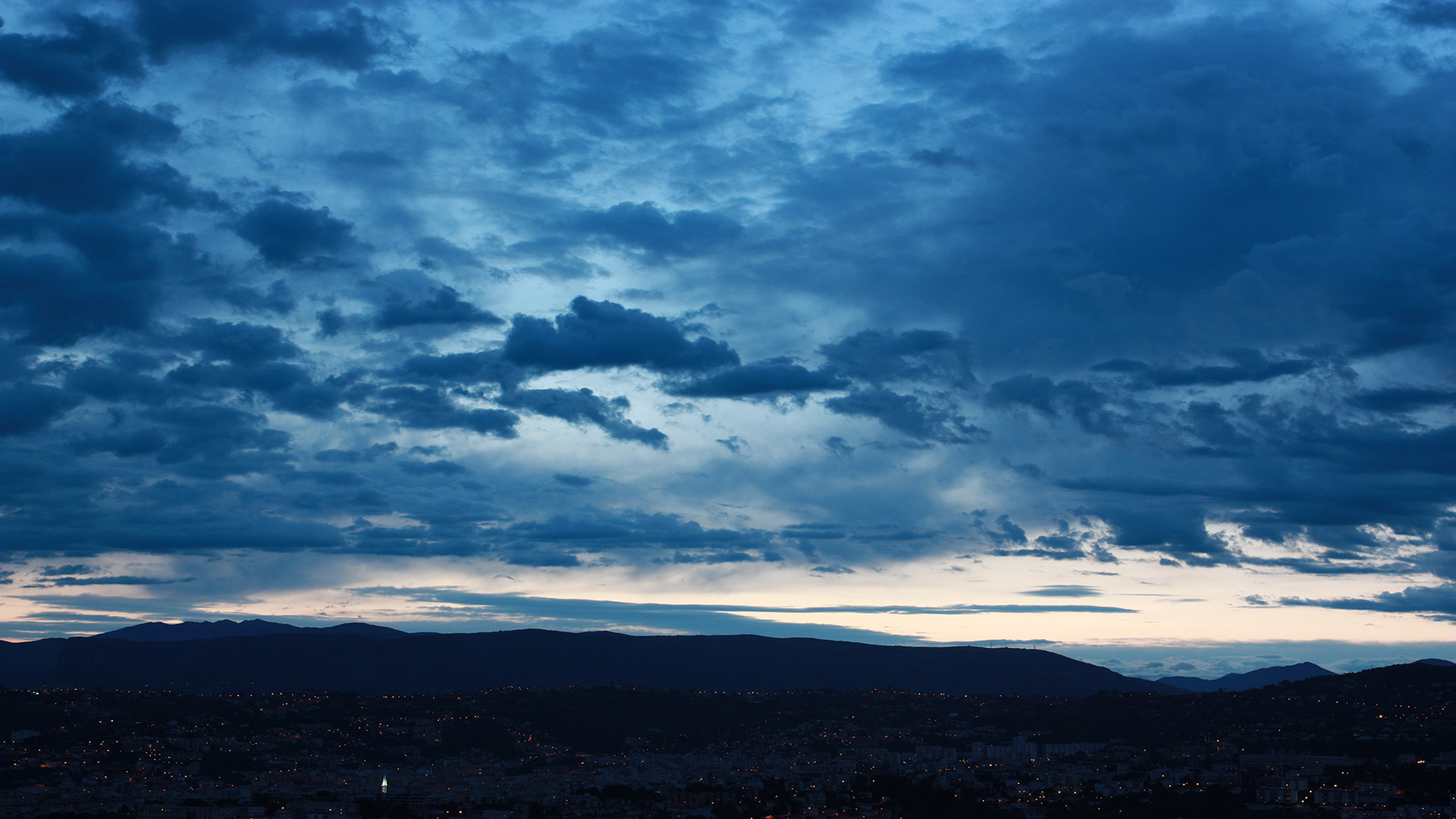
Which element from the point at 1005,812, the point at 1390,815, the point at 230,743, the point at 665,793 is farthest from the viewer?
the point at 230,743

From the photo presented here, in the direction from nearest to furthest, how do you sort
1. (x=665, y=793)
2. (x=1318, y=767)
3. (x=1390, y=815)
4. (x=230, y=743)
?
(x=1390, y=815) → (x=665, y=793) → (x=1318, y=767) → (x=230, y=743)

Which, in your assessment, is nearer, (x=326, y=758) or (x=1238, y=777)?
(x=1238, y=777)

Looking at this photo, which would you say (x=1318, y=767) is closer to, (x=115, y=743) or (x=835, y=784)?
(x=835, y=784)

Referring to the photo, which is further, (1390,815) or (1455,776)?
(1455,776)

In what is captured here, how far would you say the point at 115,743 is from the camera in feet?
609

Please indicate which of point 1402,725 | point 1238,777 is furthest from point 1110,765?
point 1402,725

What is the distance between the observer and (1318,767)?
524 feet

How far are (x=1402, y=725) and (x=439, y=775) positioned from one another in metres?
138

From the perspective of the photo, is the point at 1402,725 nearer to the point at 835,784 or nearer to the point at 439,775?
the point at 835,784

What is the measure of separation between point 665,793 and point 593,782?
16.7m

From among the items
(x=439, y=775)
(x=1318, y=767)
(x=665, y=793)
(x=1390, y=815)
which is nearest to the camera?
(x=1390, y=815)

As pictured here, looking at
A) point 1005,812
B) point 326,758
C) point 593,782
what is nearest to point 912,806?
point 1005,812

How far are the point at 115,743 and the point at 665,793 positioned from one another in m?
90.4

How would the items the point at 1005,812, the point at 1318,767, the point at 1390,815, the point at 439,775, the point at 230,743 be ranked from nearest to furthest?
the point at 1390,815 → the point at 1005,812 → the point at 1318,767 → the point at 439,775 → the point at 230,743
